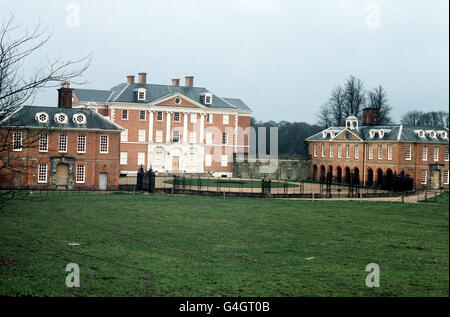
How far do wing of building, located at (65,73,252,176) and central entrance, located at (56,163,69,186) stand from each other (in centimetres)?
1779

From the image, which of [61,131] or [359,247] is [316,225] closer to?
[359,247]

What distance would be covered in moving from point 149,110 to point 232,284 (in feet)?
162

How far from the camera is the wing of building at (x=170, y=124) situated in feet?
197

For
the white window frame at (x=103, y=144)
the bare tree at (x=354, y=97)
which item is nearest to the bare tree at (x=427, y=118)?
the bare tree at (x=354, y=97)

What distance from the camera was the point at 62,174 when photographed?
40781mm

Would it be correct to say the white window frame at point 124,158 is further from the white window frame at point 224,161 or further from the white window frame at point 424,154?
the white window frame at point 424,154

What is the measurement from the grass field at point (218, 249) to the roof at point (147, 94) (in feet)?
99.8

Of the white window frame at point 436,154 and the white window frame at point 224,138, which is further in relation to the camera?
the white window frame at point 224,138

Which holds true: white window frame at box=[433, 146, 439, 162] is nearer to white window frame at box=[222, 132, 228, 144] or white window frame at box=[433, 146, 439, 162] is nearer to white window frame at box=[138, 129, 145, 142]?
white window frame at box=[222, 132, 228, 144]

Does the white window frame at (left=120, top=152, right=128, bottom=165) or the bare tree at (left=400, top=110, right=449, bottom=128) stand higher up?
the bare tree at (left=400, top=110, right=449, bottom=128)

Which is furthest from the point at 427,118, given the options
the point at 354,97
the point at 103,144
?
the point at 103,144

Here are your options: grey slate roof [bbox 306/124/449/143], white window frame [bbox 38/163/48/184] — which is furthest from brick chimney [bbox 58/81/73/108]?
grey slate roof [bbox 306/124/449/143]

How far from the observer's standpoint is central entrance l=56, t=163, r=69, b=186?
133 ft
